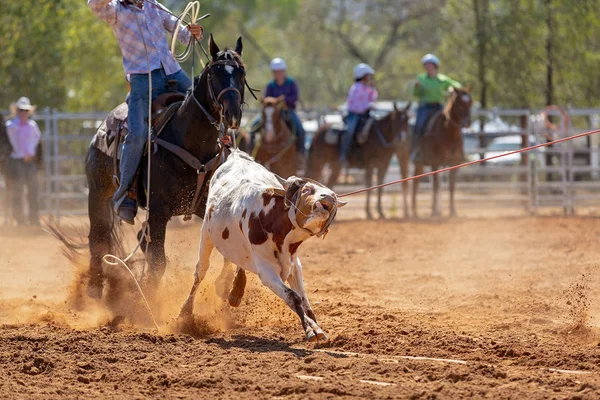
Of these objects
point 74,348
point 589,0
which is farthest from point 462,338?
point 589,0

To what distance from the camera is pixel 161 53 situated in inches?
340

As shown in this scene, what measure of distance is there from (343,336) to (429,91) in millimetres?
13145

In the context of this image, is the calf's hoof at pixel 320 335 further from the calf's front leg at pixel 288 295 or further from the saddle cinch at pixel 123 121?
the saddle cinch at pixel 123 121

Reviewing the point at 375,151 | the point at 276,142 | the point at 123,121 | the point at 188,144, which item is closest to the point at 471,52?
the point at 375,151

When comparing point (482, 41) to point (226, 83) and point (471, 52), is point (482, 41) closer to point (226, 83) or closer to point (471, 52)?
point (471, 52)

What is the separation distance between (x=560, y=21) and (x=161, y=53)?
1848 cm

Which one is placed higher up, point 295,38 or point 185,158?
point 295,38

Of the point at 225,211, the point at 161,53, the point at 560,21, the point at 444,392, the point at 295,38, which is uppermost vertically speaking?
the point at 295,38

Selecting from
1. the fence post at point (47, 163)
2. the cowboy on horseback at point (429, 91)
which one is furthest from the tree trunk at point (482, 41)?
the fence post at point (47, 163)

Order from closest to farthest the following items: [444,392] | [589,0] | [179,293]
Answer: [444,392] → [179,293] → [589,0]

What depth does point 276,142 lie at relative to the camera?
17984 mm

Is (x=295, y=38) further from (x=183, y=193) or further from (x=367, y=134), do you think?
(x=183, y=193)

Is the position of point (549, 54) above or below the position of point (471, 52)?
below

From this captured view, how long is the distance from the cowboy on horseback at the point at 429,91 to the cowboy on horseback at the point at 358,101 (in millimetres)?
910
